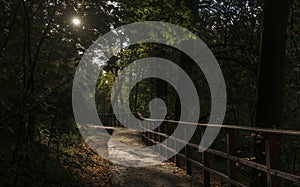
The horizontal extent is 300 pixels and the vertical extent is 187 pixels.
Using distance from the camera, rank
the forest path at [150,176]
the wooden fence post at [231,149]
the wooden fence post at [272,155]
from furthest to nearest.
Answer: the forest path at [150,176], the wooden fence post at [231,149], the wooden fence post at [272,155]

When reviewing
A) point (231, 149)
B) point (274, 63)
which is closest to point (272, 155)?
point (231, 149)

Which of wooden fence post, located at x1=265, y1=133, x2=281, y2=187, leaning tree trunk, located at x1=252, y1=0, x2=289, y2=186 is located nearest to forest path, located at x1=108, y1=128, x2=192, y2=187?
leaning tree trunk, located at x1=252, y1=0, x2=289, y2=186

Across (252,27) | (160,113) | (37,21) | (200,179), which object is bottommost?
(200,179)

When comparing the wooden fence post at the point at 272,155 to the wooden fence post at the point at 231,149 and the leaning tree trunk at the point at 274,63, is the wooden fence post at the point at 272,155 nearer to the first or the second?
the wooden fence post at the point at 231,149

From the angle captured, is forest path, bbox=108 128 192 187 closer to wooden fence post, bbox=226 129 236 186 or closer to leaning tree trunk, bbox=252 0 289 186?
wooden fence post, bbox=226 129 236 186

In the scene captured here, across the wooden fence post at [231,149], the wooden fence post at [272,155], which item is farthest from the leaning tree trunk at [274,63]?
the wooden fence post at [272,155]

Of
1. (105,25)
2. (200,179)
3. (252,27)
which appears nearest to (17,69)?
(105,25)

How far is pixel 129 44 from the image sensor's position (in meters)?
15.6

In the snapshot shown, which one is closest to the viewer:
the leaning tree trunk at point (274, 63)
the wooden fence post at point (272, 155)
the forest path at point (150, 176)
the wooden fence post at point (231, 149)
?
the wooden fence post at point (272, 155)

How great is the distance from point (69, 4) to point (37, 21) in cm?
60

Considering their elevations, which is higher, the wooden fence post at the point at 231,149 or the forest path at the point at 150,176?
the wooden fence post at the point at 231,149

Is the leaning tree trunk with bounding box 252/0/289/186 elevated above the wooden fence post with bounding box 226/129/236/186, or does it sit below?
above

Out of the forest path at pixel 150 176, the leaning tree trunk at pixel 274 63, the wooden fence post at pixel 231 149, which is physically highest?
the leaning tree trunk at pixel 274 63

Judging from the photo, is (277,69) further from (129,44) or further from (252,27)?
(129,44)
